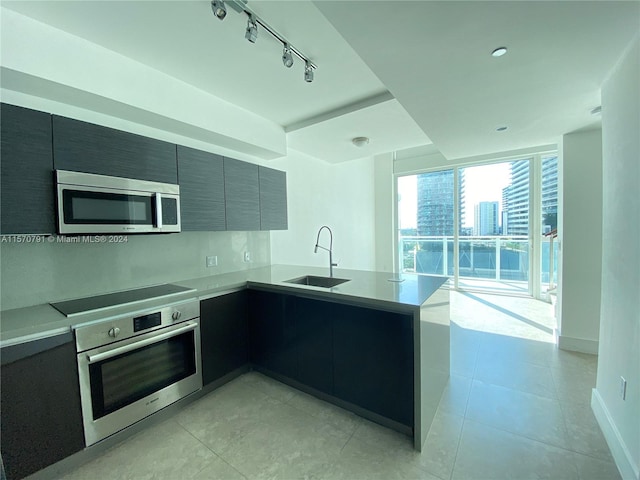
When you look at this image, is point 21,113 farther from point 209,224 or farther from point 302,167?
point 302,167

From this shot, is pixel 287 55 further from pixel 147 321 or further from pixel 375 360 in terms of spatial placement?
pixel 375 360

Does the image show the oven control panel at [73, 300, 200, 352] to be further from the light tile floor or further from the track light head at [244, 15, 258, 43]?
the track light head at [244, 15, 258, 43]

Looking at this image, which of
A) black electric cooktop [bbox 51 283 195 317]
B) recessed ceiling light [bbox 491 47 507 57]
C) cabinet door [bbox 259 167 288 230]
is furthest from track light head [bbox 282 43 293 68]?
black electric cooktop [bbox 51 283 195 317]

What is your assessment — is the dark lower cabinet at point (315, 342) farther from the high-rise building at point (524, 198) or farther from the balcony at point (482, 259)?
the high-rise building at point (524, 198)

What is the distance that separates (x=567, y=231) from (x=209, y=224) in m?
3.74

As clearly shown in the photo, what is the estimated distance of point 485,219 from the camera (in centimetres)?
547

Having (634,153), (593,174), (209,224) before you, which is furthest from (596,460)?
(209,224)

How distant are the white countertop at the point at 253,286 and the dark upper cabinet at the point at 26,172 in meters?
0.53

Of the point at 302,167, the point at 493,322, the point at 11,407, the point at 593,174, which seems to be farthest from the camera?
the point at 302,167

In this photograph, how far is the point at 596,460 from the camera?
5.19 feet

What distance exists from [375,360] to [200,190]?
200 cm

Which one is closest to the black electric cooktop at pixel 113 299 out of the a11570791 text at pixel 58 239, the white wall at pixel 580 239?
the a11570791 text at pixel 58 239

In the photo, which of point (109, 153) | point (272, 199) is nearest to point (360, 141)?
point (272, 199)

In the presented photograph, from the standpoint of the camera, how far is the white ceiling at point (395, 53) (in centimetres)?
128
